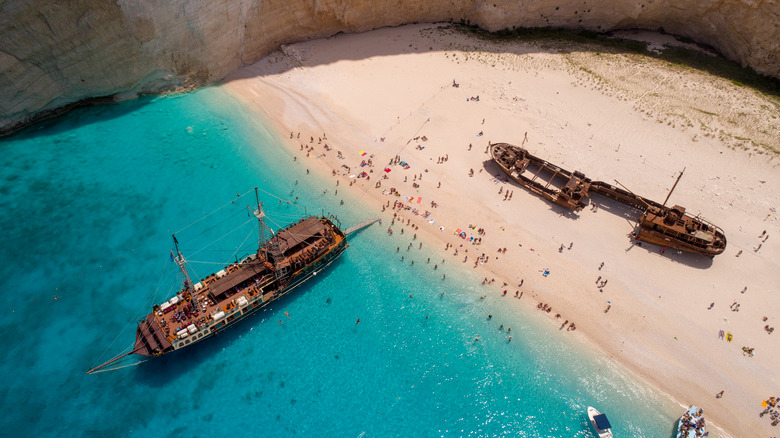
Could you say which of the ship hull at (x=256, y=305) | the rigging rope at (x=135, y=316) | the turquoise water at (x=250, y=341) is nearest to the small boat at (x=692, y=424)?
the turquoise water at (x=250, y=341)

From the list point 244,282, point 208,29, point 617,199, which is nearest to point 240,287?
point 244,282

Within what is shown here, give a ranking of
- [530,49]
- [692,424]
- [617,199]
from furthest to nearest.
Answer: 1. [530,49]
2. [617,199]
3. [692,424]

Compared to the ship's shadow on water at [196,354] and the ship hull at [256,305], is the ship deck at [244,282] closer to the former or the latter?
the ship hull at [256,305]

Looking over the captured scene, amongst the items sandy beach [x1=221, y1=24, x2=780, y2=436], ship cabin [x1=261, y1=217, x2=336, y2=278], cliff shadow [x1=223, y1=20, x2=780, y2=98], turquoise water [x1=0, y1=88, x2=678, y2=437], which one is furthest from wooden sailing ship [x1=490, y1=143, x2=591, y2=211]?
cliff shadow [x1=223, y1=20, x2=780, y2=98]

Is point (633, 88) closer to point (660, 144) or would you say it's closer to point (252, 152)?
point (660, 144)

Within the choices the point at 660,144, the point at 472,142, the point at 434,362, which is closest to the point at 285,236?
the point at 434,362

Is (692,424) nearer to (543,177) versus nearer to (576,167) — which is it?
(543,177)
